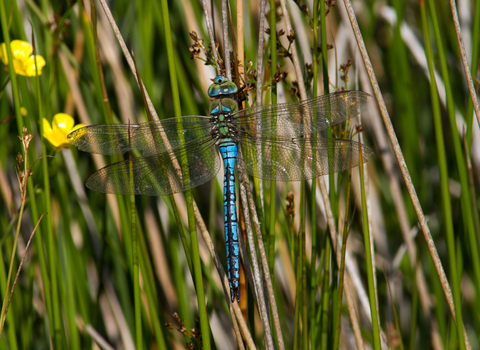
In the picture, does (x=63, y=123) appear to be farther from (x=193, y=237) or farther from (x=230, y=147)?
(x=193, y=237)

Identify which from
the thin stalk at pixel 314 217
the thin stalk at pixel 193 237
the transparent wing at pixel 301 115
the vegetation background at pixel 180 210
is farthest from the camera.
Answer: the vegetation background at pixel 180 210

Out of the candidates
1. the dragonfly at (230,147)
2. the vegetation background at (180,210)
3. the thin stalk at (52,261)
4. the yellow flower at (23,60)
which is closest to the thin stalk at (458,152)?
the vegetation background at (180,210)

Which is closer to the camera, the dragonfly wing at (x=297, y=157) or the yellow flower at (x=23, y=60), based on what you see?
the dragonfly wing at (x=297, y=157)

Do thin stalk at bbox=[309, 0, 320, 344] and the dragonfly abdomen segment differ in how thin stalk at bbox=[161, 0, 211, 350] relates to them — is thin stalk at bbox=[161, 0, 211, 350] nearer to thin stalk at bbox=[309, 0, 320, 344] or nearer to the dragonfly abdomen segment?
the dragonfly abdomen segment

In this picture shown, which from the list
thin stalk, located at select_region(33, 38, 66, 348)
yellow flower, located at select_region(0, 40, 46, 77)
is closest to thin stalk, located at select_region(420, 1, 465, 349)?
thin stalk, located at select_region(33, 38, 66, 348)

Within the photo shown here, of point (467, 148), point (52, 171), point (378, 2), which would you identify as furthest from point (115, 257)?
point (378, 2)

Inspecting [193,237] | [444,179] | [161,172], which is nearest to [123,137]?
[161,172]

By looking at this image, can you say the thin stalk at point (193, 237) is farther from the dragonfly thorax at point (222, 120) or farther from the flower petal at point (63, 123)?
the flower petal at point (63, 123)
